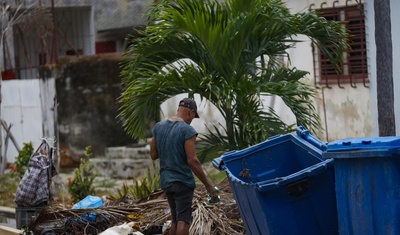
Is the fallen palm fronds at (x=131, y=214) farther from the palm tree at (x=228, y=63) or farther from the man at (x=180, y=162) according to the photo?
the man at (x=180, y=162)

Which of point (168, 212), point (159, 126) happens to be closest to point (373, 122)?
point (168, 212)

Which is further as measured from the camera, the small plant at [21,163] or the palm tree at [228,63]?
the small plant at [21,163]

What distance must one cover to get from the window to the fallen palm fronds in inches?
200

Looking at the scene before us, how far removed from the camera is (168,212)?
1098 cm

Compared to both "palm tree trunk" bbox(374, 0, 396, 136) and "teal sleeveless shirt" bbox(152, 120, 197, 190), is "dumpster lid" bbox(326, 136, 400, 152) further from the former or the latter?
"palm tree trunk" bbox(374, 0, 396, 136)

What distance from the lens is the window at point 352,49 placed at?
604 inches

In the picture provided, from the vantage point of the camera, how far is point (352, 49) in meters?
15.4

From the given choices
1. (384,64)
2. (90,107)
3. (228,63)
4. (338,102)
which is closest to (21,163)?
(90,107)

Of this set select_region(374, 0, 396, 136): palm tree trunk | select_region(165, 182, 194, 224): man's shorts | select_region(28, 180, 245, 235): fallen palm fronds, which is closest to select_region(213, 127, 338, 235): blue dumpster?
select_region(165, 182, 194, 224): man's shorts

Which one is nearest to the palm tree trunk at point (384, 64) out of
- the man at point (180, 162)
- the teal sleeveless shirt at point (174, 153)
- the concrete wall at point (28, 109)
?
the man at point (180, 162)

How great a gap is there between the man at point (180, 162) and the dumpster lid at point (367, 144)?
2327 mm

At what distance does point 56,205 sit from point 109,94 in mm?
10171

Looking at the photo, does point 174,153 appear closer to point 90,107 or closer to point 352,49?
point 352,49

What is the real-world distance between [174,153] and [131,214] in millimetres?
2260
